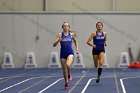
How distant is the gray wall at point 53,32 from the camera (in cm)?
2592

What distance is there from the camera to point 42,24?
26156 millimetres

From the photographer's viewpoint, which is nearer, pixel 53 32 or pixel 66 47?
pixel 66 47

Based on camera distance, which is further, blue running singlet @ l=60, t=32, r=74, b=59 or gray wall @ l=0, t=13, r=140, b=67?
gray wall @ l=0, t=13, r=140, b=67

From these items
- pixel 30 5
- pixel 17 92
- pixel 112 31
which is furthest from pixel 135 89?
pixel 30 5

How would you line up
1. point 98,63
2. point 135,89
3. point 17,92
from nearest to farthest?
point 17,92, point 135,89, point 98,63

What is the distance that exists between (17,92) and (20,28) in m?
14.0

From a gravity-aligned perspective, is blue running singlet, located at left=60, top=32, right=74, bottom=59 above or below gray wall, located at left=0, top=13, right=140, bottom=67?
below

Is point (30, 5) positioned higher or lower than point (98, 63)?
higher

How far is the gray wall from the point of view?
25.9 m

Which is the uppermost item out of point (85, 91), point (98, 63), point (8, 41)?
point (8, 41)

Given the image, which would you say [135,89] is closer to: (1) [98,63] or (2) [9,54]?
(1) [98,63]

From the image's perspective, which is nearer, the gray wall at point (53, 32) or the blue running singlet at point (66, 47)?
the blue running singlet at point (66, 47)

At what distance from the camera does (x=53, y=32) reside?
26.1 m

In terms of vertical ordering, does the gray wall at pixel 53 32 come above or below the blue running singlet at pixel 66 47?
above
